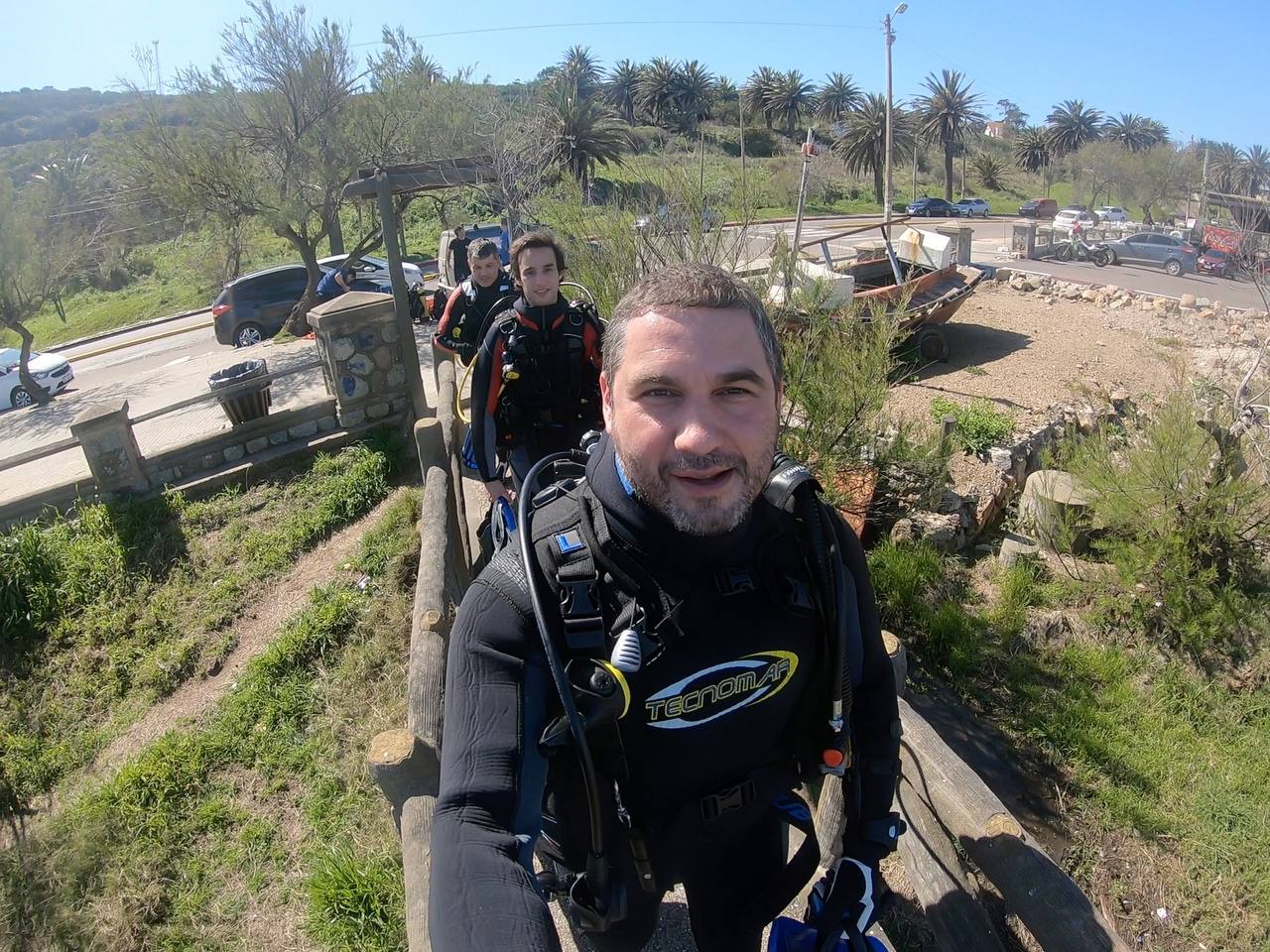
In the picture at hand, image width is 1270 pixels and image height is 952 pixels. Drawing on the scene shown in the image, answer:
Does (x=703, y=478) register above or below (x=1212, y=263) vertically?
above

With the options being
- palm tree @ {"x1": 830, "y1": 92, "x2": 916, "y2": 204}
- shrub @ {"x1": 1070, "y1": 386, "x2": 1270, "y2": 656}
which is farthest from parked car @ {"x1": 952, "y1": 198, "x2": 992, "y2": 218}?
shrub @ {"x1": 1070, "y1": 386, "x2": 1270, "y2": 656}

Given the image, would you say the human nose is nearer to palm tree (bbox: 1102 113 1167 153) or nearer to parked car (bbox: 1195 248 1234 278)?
parked car (bbox: 1195 248 1234 278)

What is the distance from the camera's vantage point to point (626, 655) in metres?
1.34

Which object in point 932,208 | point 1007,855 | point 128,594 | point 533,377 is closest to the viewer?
point 1007,855

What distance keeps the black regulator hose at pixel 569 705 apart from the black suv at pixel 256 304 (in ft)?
53.3

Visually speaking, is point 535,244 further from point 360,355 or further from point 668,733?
point 360,355

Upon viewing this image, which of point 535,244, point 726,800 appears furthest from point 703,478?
point 535,244

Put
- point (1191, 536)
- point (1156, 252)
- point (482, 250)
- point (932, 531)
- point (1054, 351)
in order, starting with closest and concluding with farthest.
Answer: point (1191, 536), point (482, 250), point (932, 531), point (1054, 351), point (1156, 252)

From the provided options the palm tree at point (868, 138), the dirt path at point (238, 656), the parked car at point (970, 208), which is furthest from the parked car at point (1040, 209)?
the dirt path at point (238, 656)

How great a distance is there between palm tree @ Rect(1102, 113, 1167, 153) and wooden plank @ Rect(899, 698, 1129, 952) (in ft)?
212

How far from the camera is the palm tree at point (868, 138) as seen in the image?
1630 inches

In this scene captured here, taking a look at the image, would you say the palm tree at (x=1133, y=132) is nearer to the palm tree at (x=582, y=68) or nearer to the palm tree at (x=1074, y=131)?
the palm tree at (x=1074, y=131)

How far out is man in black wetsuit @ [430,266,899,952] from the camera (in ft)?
4.13

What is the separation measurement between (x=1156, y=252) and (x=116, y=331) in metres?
30.8
